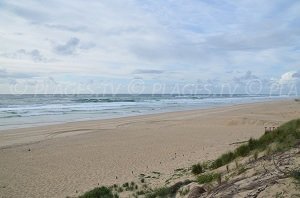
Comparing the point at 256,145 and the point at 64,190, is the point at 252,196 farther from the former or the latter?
the point at 64,190

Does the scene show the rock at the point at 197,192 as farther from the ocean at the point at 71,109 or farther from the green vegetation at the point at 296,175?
the ocean at the point at 71,109

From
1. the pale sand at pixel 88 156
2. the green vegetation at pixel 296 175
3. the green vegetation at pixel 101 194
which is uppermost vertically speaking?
the green vegetation at pixel 296 175

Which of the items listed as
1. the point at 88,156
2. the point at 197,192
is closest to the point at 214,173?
the point at 197,192

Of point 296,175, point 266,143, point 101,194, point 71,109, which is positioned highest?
point 296,175

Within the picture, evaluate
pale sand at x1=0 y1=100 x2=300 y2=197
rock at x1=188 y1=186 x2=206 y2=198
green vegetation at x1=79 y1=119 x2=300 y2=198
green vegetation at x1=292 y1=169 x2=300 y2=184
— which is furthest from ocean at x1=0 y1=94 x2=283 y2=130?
green vegetation at x1=292 y1=169 x2=300 y2=184

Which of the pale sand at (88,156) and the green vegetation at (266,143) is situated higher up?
the green vegetation at (266,143)

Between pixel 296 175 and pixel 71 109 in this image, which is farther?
pixel 71 109

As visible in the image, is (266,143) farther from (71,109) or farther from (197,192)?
(71,109)

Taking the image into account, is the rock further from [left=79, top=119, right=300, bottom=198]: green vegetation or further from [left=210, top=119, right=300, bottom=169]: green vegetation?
[left=210, top=119, right=300, bottom=169]: green vegetation

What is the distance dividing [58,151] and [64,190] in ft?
19.5

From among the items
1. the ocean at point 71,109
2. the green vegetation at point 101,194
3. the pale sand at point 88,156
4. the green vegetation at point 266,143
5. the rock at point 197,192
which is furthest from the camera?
the ocean at point 71,109

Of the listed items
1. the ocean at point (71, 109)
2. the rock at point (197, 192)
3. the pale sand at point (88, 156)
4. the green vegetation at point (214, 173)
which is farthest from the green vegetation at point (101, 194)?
the ocean at point (71, 109)

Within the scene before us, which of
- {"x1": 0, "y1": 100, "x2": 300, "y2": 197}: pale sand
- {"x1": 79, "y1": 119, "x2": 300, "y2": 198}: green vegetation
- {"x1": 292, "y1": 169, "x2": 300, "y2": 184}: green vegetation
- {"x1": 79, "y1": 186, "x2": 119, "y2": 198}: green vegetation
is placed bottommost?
{"x1": 0, "y1": 100, "x2": 300, "y2": 197}: pale sand

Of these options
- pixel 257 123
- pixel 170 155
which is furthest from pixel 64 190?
pixel 257 123
